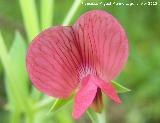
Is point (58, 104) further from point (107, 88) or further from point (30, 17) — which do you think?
point (30, 17)

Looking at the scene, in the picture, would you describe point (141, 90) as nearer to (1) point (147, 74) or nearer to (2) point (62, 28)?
(1) point (147, 74)

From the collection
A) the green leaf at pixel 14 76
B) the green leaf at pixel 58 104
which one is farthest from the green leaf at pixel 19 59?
the green leaf at pixel 58 104

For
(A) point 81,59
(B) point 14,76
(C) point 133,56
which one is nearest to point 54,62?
(A) point 81,59

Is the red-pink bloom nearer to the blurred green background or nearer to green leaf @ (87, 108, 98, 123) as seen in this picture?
green leaf @ (87, 108, 98, 123)

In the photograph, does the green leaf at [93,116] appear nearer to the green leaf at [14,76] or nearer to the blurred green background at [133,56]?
the green leaf at [14,76]

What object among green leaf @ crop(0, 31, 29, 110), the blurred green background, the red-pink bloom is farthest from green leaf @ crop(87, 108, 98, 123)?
the blurred green background

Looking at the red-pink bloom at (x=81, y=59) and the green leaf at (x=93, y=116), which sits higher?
the red-pink bloom at (x=81, y=59)
